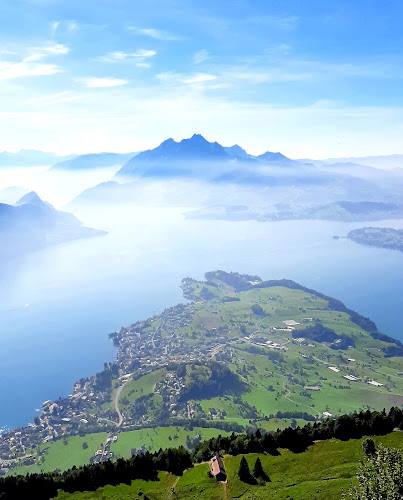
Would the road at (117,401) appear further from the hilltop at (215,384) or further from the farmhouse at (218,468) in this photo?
the farmhouse at (218,468)

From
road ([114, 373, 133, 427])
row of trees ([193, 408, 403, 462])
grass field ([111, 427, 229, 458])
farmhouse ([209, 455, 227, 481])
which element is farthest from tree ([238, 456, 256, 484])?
road ([114, 373, 133, 427])

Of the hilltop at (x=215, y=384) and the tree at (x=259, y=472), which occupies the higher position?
the tree at (x=259, y=472)

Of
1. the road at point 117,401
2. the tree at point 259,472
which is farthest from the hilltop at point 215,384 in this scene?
the tree at point 259,472

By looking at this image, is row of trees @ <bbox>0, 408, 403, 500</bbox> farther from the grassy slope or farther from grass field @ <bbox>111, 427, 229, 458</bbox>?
grass field @ <bbox>111, 427, 229, 458</bbox>

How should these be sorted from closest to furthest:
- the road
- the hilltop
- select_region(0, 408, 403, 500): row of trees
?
1. select_region(0, 408, 403, 500): row of trees
2. the hilltop
3. the road

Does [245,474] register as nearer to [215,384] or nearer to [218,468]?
[218,468]

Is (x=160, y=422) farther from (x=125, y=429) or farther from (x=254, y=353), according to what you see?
(x=254, y=353)
